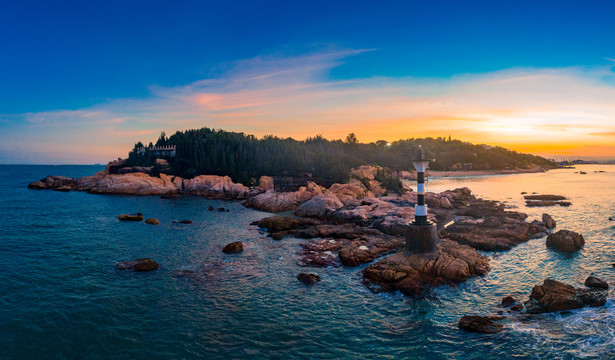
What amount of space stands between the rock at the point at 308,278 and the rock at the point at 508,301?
1040 centimetres

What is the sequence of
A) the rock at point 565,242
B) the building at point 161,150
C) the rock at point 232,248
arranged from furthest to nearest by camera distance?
the building at point 161,150
the rock at point 232,248
the rock at point 565,242

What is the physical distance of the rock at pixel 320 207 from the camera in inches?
1786

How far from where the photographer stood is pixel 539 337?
1377 cm

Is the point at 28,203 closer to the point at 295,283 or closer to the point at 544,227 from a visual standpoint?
the point at 295,283

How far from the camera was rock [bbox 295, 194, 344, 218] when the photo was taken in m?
45.4

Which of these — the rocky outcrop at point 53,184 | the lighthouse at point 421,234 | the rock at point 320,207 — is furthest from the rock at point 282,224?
the rocky outcrop at point 53,184

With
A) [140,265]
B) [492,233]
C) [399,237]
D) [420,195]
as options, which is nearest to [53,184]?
[140,265]

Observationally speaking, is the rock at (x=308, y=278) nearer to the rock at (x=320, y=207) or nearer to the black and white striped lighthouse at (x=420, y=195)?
the black and white striped lighthouse at (x=420, y=195)

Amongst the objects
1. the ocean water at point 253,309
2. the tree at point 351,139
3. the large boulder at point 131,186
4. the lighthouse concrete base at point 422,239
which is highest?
the tree at point 351,139

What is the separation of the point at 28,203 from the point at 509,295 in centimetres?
7280

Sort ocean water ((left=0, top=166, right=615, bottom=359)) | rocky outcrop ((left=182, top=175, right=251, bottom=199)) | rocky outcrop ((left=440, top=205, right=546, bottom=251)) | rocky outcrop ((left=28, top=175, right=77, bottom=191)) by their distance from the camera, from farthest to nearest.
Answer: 1. rocky outcrop ((left=28, top=175, right=77, bottom=191))
2. rocky outcrop ((left=182, top=175, right=251, bottom=199))
3. rocky outcrop ((left=440, top=205, right=546, bottom=251))
4. ocean water ((left=0, top=166, right=615, bottom=359))

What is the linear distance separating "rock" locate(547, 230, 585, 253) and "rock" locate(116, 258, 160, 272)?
1270 inches

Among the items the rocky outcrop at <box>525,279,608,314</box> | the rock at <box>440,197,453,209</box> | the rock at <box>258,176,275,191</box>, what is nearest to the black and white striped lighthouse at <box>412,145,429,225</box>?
the rocky outcrop at <box>525,279,608,314</box>

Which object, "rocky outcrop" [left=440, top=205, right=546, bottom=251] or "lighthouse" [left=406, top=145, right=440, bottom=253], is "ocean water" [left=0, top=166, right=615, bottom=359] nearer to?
"rocky outcrop" [left=440, top=205, right=546, bottom=251]
